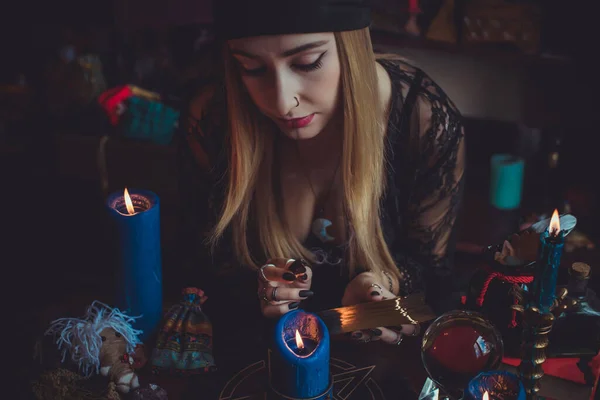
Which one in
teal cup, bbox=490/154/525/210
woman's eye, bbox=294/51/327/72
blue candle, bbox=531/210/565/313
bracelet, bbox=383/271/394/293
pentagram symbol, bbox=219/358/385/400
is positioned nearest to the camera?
blue candle, bbox=531/210/565/313

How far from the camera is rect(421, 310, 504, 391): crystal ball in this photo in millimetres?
855

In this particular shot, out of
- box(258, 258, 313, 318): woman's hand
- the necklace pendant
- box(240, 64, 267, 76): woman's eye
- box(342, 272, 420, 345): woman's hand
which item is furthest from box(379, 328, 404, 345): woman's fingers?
box(240, 64, 267, 76): woman's eye

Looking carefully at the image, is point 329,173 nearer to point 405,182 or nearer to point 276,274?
point 405,182

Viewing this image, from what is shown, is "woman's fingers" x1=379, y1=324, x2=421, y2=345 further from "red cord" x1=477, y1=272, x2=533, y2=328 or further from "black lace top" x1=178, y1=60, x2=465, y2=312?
"black lace top" x1=178, y1=60, x2=465, y2=312

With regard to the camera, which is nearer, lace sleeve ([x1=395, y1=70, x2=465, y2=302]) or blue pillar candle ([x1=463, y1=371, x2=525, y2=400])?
blue pillar candle ([x1=463, y1=371, x2=525, y2=400])

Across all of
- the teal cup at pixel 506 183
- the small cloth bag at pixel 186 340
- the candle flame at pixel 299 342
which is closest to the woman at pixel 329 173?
the small cloth bag at pixel 186 340

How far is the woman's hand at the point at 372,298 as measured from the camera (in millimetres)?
1031

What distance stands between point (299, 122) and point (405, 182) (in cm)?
33

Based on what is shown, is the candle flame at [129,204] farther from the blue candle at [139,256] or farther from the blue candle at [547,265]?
the blue candle at [547,265]

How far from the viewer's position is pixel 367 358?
102cm

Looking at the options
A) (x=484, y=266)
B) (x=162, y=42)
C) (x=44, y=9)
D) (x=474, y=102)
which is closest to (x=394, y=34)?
(x=474, y=102)

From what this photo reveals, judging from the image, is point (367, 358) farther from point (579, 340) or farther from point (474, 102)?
point (474, 102)

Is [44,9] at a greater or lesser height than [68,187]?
greater

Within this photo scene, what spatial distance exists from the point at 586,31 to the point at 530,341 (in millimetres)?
1198
